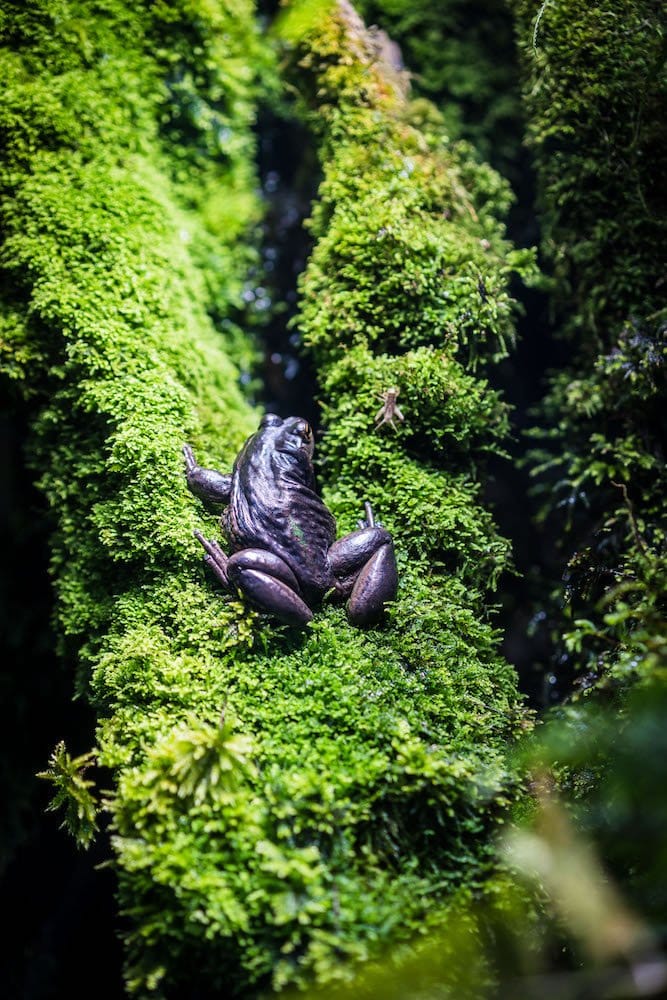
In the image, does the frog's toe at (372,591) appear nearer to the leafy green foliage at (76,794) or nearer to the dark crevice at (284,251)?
the leafy green foliage at (76,794)

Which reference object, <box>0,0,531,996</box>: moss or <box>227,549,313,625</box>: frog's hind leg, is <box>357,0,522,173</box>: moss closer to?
<box>0,0,531,996</box>: moss

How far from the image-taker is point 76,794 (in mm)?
3236

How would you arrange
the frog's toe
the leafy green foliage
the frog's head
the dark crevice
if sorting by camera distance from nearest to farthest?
the leafy green foliage
the frog's toe
the frog's head
the dark crevice

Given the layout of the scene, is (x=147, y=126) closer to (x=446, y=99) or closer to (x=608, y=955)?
(x=446, y=99)

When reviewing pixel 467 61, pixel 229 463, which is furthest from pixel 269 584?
pixel 467 61

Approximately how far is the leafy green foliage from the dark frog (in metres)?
1.14

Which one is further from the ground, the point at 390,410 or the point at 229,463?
the point at 390,410

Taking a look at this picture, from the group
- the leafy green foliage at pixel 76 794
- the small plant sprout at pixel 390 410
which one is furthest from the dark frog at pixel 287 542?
the leafy green foliage at pixel 76 794

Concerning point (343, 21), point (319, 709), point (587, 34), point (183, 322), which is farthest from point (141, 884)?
point (343, 21)

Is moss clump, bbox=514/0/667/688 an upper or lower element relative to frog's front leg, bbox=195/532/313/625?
upper

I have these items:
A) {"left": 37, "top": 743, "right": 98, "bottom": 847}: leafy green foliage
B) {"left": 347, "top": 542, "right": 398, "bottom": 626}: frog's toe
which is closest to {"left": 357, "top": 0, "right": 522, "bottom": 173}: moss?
{"left": 347, "top": 542, "right": 398, "bottom": 626}: frog's toe

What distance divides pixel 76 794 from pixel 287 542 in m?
1.59

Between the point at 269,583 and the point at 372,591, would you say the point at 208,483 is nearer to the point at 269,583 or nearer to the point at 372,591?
the point at 269,583

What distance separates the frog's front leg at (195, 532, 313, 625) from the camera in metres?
3.41
